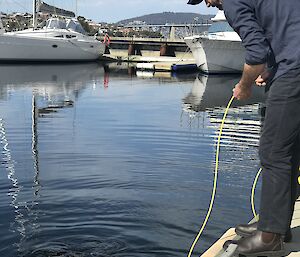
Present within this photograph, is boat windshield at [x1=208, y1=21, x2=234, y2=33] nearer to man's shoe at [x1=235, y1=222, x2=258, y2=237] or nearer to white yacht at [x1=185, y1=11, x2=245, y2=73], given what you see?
white yacht at [x1=185, y1=11, x2=245, y2=73]

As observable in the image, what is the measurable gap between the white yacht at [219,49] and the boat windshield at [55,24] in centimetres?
1170

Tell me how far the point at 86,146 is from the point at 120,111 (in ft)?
15.8

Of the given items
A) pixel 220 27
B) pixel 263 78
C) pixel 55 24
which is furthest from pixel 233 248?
pixel 55 24

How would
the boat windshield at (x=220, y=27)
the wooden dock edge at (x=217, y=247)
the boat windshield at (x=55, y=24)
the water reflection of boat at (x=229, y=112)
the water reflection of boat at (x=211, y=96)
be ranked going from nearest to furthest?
the wooden dock edge at (x=217, y=247), the water reflection of boat at (x=229, y=112), the water reflection of boat at (x=211, y=96), the boat windshield at (x=220, y=27), the boat windshield at (x=55, y=24)

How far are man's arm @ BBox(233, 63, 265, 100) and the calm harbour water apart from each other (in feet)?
6.84

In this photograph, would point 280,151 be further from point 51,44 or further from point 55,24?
point 55,24

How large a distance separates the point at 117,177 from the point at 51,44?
29.7 meters

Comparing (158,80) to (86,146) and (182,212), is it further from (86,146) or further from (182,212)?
(182,212)

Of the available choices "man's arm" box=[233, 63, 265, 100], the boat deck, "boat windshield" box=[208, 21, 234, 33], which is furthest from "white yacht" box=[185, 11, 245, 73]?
"man's arm" box=[233, 63, 265, 100]

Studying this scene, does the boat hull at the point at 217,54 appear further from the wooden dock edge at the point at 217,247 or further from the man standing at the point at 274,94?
the man standing at the point at 274,94

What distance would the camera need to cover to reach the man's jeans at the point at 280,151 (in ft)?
9.61

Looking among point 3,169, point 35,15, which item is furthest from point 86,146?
point 35,15

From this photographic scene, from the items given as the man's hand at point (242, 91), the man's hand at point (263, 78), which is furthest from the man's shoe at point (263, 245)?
the man's hand at point (263, 78)

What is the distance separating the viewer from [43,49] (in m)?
35.4
